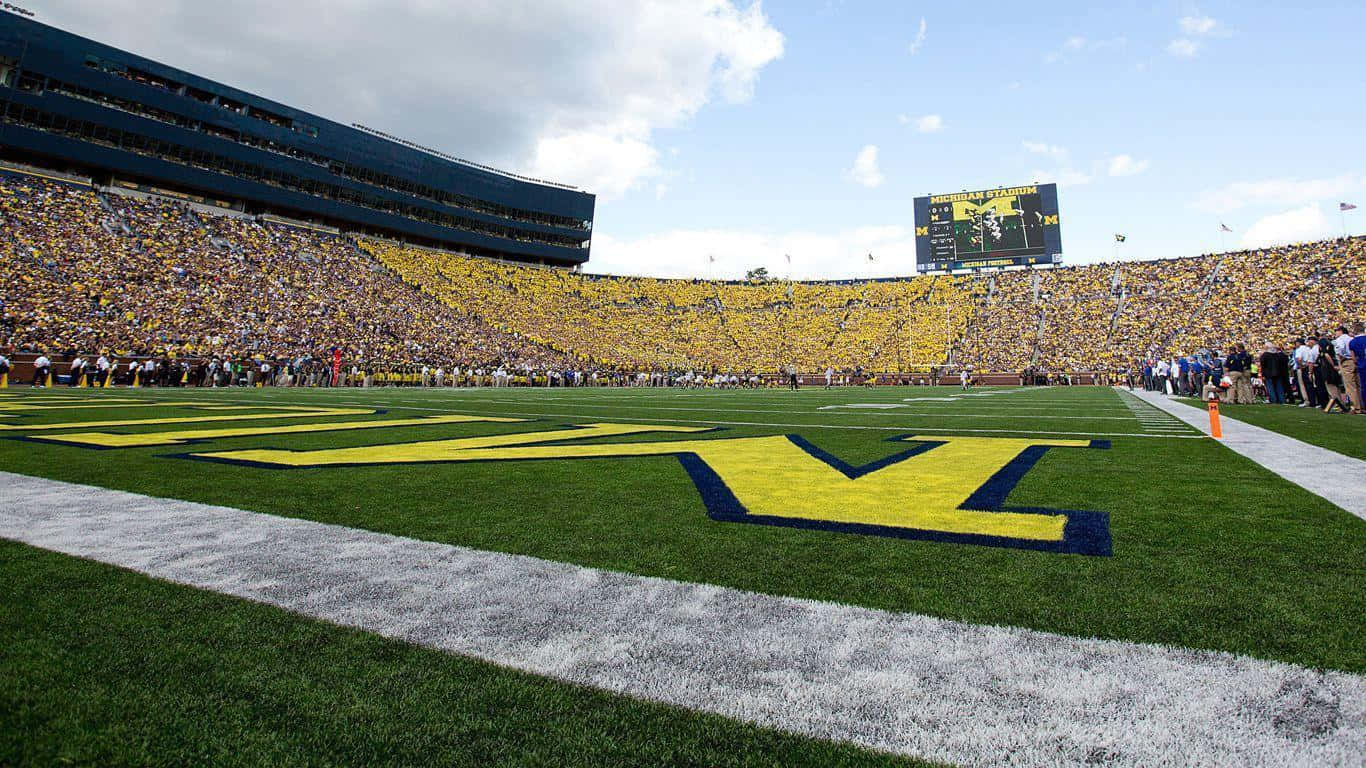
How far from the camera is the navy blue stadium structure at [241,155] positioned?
3441cm

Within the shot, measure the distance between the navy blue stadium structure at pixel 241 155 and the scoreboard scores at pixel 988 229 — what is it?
87.6 ft

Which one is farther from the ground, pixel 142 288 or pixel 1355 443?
pixel 142 288

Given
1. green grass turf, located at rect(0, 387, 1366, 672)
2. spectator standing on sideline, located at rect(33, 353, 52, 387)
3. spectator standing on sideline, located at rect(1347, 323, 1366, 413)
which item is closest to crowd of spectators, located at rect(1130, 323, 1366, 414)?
spectator standing on sideline, located at rect(1347, 323, 1366, 413)

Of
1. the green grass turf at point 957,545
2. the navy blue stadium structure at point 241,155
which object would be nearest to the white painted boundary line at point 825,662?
the green grass turf at point 957,545

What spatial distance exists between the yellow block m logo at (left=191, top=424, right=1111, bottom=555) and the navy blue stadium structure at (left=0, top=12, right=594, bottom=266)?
4253 centimetres

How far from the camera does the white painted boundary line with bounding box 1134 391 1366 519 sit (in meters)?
3.45

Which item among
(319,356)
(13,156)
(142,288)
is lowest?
(319,356)

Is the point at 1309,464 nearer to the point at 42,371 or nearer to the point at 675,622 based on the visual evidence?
the point at 675,622

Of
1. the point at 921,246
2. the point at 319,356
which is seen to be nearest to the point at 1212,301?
the point at 921,246

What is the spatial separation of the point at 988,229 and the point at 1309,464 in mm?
44660

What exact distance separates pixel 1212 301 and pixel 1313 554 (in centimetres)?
4733

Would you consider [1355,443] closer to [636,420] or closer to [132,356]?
[636,420]

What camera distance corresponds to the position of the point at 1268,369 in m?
15.1

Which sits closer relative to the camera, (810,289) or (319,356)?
(319,356)
